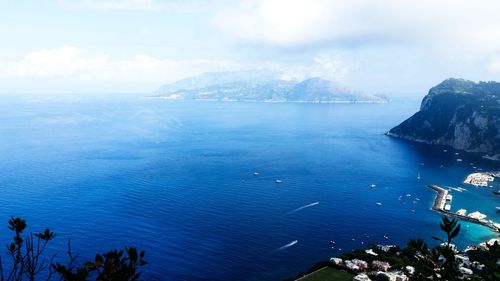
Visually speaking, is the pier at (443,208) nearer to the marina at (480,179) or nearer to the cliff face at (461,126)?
the marina at (480,179)

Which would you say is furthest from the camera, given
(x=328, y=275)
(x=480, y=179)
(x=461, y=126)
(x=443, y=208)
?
(x=461, y=126)

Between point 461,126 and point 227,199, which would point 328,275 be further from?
point 461,126

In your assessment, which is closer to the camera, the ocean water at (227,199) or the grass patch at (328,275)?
the grass patch at (328,275)

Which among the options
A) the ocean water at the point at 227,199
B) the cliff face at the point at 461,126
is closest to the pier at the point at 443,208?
the ocean water at the point at 227,199

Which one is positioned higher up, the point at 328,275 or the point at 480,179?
the point at 480,179

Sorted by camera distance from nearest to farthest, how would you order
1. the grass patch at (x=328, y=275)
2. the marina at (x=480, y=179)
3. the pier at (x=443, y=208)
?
the grass patch at (x=328, y=275), the pier at (x=443, y=208), the marina at (x=480, y=179)

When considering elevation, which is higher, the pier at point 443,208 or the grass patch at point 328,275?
the pier at point 443,208

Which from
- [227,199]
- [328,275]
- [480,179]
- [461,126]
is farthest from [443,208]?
[461,126]
